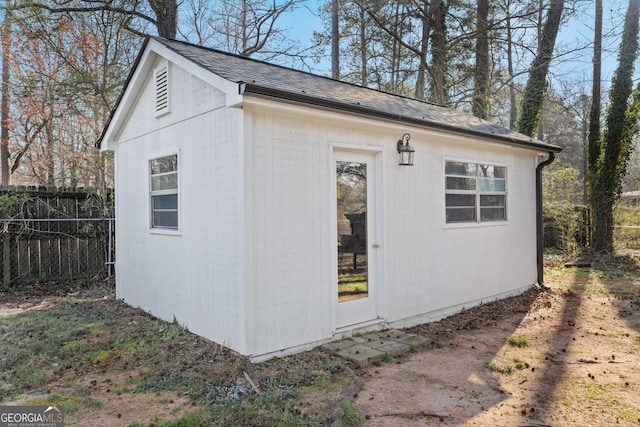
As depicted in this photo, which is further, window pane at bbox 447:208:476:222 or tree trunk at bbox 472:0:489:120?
tree trunk at bbox 472:0:489:120

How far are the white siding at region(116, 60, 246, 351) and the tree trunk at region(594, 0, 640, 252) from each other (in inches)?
479

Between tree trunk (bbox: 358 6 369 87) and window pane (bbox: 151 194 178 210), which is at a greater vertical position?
tree trunk (bbox: 358 6 369 87)

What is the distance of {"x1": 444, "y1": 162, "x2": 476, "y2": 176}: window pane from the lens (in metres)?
6.59

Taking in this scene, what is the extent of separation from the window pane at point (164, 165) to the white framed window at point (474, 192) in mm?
3953

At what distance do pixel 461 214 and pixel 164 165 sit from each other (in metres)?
4.58

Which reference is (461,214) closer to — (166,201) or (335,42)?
(166,201)

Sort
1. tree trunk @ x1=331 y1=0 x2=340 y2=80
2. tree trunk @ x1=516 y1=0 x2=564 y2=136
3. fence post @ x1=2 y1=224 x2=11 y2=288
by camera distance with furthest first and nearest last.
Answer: tree trunk @ x1=331 y1=0 x2=340 y2=80 < tree trunk @ x1=516 y1=0 x2=564 y2=136 < fence post @ x1=2 y1=224 x2=11 y2=288

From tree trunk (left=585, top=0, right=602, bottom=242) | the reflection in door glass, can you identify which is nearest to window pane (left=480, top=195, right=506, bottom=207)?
the reflection in door glass

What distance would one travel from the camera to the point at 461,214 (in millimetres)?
6816

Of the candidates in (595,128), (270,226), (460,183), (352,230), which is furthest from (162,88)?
(595,128)

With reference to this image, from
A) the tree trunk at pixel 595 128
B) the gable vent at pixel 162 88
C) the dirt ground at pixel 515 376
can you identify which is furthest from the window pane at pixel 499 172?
the tree trunk at pixel 595 128

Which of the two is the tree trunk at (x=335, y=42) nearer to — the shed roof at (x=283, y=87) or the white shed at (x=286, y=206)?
the shed roof at (x=283, y=87)

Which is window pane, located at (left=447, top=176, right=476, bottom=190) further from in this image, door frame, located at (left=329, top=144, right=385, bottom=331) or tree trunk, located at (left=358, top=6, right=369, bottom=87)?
tree trunk, located at (left=358, top=6, right=369, bottom=87)

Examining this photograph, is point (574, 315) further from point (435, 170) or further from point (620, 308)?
point (435, 170)
